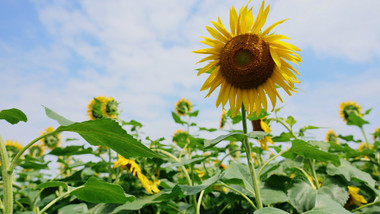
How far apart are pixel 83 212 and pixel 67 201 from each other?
0.68 meters

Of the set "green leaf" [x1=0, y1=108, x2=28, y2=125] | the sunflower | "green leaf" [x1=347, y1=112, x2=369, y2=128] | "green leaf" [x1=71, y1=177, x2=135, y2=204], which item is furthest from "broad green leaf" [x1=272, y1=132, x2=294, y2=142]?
"green leaf" [x1=0, y1=108, x2=28, y2=125]

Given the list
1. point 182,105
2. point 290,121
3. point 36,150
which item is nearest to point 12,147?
point 36,150

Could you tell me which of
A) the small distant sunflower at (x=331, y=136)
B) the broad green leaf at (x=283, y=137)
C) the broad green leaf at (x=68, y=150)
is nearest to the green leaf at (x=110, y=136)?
the broad green leaf at (x=68, y=150)

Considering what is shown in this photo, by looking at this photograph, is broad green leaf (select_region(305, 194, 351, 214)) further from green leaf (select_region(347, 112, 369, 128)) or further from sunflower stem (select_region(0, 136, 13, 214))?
green leaf (select_region(347, 112, 369, 128))

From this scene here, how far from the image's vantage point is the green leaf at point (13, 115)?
4.70 feet

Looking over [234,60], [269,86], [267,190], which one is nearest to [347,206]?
[267,190]

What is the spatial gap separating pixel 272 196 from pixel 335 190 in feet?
2.11

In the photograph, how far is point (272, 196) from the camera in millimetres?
1951

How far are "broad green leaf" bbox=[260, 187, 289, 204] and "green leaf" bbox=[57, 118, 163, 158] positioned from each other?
103 cm

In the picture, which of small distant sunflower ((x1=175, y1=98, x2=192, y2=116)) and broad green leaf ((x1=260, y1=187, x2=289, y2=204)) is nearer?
broad green leaf ((x1=260, y1=187, x2=289, y2=204))

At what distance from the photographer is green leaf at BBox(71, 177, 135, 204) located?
1534 mm

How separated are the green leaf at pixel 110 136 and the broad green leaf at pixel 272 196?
3.38ft

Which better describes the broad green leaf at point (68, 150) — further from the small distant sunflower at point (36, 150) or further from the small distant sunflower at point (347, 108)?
the small distant sunflower at point (347, 108)

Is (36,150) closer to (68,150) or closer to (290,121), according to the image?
(68,150)
